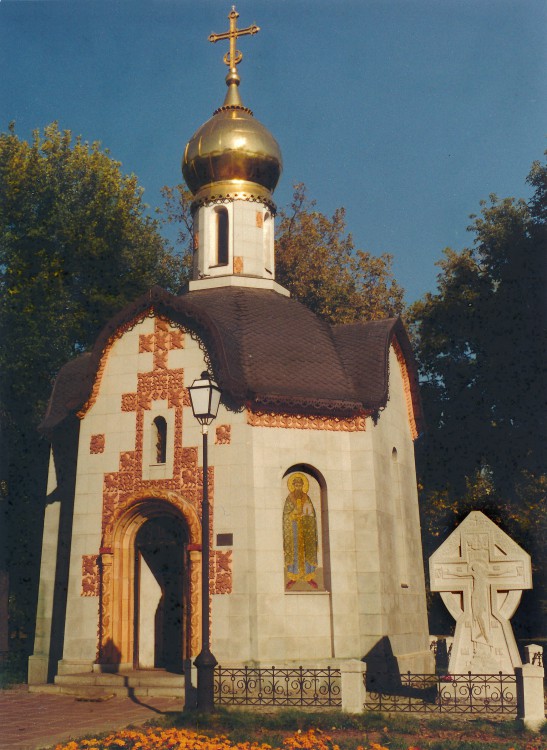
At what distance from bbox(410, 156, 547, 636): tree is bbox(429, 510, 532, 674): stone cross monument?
11.3 metres

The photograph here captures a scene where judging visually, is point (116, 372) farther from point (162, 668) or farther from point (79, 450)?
point (162, 668)

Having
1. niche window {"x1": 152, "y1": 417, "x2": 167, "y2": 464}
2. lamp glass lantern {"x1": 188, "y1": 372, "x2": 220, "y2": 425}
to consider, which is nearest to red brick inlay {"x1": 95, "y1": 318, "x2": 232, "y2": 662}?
niche window {"x1": 152, "y1": 417, "x2": 167, "y2": 464}

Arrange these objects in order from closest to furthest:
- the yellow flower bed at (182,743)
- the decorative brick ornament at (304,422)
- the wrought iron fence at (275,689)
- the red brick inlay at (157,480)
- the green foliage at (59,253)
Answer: the yellow flower bed at (182,743)
the wrought iron fence at (275,689)
the red brick inlay at (157,480)
the decorative brick ornament at (304,422)
the green foliage at (59,253)

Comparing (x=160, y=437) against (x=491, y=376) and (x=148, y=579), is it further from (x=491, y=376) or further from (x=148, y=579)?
(x=491, y=376)

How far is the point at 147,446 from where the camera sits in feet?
59.5

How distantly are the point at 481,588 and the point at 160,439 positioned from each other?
7408 millimetres

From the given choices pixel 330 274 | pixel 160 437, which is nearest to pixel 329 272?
pixel 330 274

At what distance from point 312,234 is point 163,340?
57.4 ft

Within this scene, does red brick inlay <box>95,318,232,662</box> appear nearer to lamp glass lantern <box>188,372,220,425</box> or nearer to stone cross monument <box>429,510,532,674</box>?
lamp glass lantern <box>188,372,220,425</box>

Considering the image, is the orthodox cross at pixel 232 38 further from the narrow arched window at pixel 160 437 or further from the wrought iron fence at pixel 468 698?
the wrought iron fence at pixel 468 698

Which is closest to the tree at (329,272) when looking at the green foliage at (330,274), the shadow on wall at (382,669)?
the green foliage at (330,274)

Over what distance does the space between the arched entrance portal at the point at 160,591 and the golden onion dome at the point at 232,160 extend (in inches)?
367

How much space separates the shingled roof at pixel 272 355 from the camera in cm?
1781

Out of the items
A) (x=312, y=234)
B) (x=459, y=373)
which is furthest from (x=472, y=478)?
(x=312, y=234)
